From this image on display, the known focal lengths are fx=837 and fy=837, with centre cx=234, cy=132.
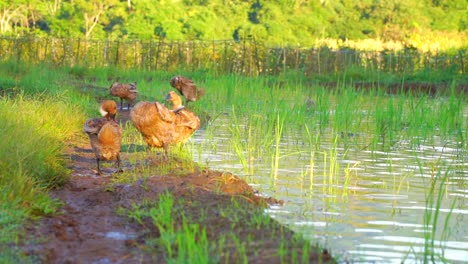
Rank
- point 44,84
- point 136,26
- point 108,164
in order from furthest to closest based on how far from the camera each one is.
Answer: point 136,26 < point 44,84 < point 108,164

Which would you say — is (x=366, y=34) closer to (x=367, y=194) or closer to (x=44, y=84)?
(x=44, y=84)

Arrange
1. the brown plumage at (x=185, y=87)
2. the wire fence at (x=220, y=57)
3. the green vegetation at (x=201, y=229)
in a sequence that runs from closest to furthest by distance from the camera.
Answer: the green vegetation at (x=201, y=229) < the brown plumage at (x=185, y=87) < the wire fence at (x=220, y=57)

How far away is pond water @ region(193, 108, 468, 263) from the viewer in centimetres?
564

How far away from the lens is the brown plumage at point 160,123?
8.29 meters

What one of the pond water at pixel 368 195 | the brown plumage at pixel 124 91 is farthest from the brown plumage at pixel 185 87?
the pond water at pixel 368 195

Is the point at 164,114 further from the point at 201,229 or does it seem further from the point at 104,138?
the point at 201,229

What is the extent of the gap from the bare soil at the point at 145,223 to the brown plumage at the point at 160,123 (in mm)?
846

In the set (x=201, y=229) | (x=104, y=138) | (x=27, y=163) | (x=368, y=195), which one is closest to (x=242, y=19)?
(x=104, y=138)

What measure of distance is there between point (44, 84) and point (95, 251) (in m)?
9.72

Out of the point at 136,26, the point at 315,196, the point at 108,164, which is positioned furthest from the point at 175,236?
the point at 136,26

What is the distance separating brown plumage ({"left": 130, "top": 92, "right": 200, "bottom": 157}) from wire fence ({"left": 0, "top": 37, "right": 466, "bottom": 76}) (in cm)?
1775

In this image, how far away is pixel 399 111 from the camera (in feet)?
37.8

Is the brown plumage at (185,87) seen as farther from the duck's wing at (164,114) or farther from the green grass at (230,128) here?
the duck's wing at (164,114)

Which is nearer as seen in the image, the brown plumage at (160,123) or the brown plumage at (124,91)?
the brown plumage at (160,123)
